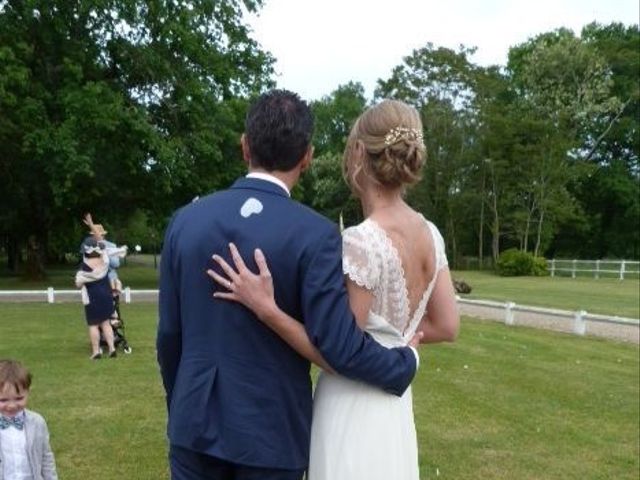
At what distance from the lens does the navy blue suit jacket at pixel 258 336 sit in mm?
2176

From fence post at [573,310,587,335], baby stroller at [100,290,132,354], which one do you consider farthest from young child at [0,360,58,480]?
fence post at [573,310,587,335]

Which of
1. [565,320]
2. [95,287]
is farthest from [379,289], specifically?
[565,320]

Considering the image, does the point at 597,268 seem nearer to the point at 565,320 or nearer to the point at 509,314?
the point at 565,320

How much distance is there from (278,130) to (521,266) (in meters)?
38.6

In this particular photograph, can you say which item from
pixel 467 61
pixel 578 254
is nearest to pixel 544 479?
pixel 467 61

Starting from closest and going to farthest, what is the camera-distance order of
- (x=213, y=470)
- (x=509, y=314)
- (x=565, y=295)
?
(x=213, y=470) → (x=509, y=314) → (x=565, y=295)

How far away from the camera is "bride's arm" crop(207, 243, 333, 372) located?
2152mm

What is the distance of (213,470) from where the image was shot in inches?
89.8

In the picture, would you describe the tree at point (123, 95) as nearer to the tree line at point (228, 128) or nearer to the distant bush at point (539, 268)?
the tree line at point (228, 128)

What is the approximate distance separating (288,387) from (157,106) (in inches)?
932

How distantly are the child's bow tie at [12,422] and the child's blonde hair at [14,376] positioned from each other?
0.15 meters

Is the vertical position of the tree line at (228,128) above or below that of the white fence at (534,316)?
above

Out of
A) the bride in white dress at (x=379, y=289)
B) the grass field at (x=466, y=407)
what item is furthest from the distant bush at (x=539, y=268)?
the bride in white dress at (x=379, y=289)

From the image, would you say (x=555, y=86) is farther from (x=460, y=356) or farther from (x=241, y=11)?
(x=460, y=356)
